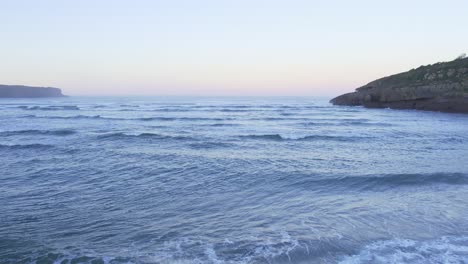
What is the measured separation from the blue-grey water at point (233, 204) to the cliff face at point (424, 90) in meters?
26.9

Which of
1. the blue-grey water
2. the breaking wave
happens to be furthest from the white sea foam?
the breaking wave

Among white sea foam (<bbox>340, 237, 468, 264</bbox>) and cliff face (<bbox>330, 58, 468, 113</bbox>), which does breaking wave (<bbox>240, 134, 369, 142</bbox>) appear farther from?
cliff face (<bbox>330, 58, 468, 113</bbox>)

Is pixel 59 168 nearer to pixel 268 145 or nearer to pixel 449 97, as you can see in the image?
pixel 268 145

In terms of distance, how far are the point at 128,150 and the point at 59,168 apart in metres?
5.24

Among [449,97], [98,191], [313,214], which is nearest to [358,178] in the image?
[313,214]

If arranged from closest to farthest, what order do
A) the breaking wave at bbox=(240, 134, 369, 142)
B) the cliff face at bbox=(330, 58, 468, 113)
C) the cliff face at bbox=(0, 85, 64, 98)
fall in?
Result: the breaking wave at bbox=(240, 134, 369, 142) → the cliff face at bbox=(330, 58, 468, 113) → the cliff face at bbox=(0, 85, 64, 98)

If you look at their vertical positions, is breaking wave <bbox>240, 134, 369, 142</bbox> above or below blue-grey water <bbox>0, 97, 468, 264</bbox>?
above

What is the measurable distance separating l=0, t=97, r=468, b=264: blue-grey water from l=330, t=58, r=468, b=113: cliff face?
2692cm

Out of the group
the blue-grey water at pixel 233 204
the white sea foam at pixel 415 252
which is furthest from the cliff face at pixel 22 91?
the white sea foam at pixel 415 252

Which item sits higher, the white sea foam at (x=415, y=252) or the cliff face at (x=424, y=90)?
the cliff face at (x=424, y=90)

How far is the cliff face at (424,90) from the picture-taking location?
44291 mm

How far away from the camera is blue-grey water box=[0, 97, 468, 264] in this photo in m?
7.48

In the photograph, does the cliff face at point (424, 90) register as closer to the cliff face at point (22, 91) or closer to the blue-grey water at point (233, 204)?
the blue-grey water at point (233, 204)

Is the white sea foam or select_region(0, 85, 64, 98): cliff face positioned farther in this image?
select_region(0, 85, 64, 98): cliff face
